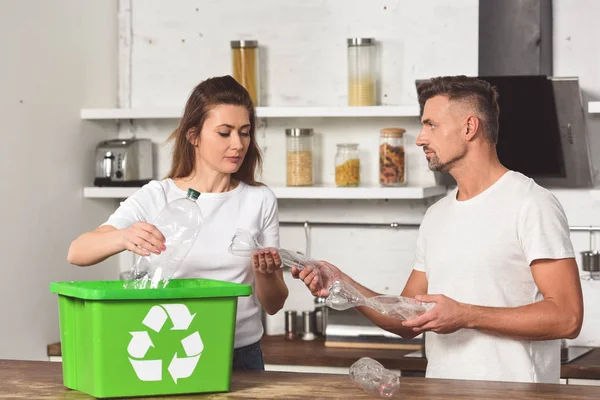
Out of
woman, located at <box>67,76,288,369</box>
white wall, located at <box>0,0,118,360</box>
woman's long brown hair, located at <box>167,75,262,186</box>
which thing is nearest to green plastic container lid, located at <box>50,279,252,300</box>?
woman, located at <box>67,76,288,369</box>

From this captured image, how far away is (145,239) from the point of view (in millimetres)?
1905

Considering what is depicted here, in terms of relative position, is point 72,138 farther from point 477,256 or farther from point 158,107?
point 477,256

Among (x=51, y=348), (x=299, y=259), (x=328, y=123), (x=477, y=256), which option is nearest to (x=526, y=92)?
(x=328, y=123)

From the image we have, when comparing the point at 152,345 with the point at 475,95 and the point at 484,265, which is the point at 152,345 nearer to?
the point at 484,265

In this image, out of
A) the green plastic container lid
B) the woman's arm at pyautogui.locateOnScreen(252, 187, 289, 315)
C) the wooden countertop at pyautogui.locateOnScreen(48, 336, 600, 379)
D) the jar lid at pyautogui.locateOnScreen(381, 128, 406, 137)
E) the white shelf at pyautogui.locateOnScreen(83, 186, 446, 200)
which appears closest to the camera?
the green plastic container lid

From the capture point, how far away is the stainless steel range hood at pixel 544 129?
3.18m

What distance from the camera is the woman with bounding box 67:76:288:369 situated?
2.22 m

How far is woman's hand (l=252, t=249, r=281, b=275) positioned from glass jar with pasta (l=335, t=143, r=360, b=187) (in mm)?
1397

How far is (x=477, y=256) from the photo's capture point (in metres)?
2.26

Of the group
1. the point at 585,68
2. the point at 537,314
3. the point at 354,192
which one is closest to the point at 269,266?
the point at 537,314

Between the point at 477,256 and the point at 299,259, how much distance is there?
438mm

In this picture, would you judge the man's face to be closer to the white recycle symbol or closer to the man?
the man

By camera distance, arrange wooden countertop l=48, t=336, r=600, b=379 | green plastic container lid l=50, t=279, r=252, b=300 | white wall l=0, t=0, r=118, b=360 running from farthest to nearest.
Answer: white wall l=0, t=0, r=118, b=360, wooden countertop l=48, t=336, r=600, b=379, green plastic container lid l=50, t=279, r=252, b=300

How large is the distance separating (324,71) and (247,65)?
0.33 m
